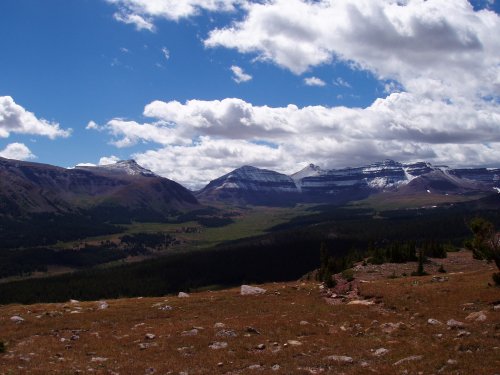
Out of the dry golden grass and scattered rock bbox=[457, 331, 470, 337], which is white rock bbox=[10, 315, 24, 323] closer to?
the dry golden grass

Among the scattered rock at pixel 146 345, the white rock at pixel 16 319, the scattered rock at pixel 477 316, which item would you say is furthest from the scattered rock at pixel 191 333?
the scattered rock at pixel 477 316

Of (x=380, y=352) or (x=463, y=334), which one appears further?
(x=463, y=334)

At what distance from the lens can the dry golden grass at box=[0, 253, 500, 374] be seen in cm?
2588

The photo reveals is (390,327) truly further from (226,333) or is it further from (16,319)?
(16,319)

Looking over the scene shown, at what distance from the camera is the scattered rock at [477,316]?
33.2 m

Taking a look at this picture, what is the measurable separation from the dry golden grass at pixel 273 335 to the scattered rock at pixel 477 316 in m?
0.52

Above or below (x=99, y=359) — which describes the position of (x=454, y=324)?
below

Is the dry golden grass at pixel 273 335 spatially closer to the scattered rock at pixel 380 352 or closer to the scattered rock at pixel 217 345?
the scattered rock at pixel 380 352

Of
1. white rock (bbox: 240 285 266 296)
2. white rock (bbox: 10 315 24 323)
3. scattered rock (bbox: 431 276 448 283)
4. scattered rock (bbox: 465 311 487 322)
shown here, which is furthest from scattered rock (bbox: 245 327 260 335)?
scattered rock (bbox: 431 276 448 283)

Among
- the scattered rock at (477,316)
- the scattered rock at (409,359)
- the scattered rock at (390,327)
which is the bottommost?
the scattered rock at (390,327)

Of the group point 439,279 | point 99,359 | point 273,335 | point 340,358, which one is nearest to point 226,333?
point 273,335

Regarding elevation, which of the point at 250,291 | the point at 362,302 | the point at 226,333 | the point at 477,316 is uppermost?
the point at 477,316

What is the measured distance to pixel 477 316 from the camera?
112 ft

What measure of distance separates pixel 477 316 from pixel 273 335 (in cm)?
1508
